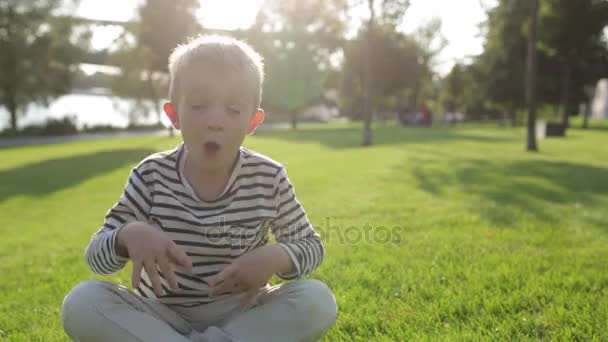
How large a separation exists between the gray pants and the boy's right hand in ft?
0.89

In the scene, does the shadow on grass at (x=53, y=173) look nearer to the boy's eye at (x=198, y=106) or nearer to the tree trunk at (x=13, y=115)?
the boy's eye at (x=198, y=106)

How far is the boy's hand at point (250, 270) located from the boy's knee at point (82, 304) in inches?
18.6

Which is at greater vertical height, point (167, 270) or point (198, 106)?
point (198, 106)

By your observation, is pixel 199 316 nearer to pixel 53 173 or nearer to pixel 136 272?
pixel 136 272

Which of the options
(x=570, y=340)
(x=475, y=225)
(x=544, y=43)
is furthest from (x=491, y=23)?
(x=570, y=340)

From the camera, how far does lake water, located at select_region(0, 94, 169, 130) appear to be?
33750 millimetres

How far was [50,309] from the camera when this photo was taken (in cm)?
323

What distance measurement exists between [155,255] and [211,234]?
365 millimetres

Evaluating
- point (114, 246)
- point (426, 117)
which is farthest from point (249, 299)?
point (426, 117)

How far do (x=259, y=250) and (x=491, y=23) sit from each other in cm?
4950

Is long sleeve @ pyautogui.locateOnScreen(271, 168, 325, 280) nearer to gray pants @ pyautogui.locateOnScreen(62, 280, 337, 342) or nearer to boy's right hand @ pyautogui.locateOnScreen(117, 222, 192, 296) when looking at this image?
gray pants @ pyautogui.locateOnScreen(62, 280, 337, 342)

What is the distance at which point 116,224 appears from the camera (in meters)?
2.00

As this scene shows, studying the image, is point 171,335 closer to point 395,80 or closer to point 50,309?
point 50,309

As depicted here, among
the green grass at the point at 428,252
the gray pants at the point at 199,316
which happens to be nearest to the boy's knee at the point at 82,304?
the gray pants at the point at 199,316
